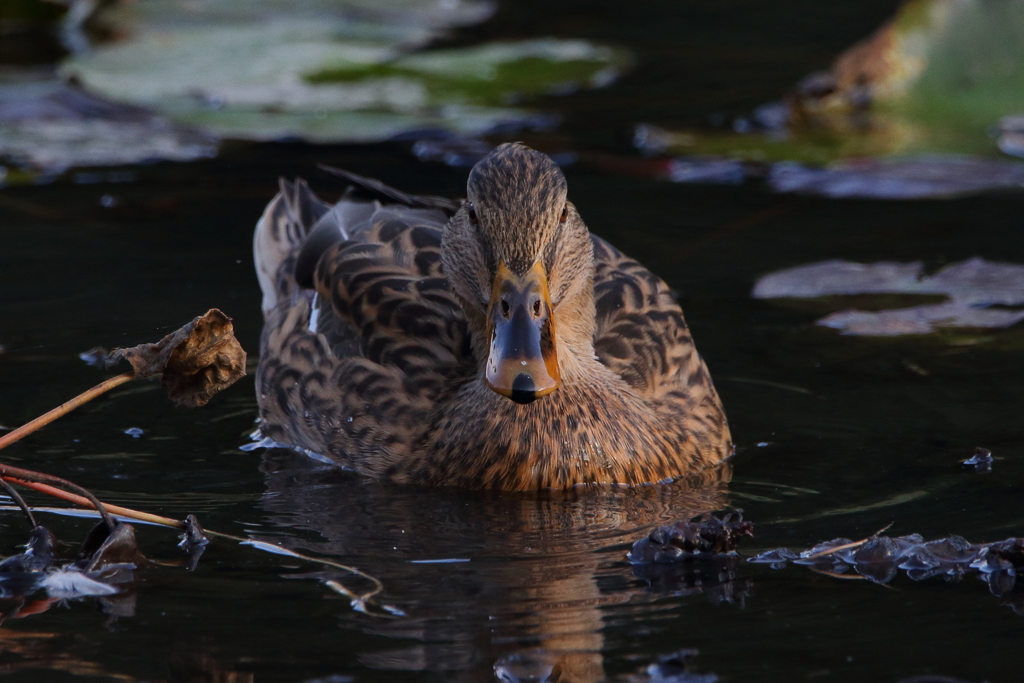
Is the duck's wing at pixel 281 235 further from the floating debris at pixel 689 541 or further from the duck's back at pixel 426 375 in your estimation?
the floating debris at pixel 689 541

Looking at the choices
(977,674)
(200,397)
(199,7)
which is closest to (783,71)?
(199,7)

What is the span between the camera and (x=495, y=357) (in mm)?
5477

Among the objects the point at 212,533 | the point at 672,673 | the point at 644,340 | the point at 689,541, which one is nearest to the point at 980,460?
the point at 644,340

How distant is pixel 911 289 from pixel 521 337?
3.14 meters

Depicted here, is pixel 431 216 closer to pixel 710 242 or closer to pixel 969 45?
pixel 710 242

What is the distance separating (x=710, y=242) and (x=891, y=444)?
113 inches

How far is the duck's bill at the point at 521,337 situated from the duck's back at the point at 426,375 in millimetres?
642

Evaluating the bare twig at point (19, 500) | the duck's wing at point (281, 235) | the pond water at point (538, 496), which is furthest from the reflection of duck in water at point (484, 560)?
the duck's wing at point (281, 235)

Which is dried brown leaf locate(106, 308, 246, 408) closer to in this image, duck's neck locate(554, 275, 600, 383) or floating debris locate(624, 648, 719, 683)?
duck's neck locate(554, 275, 600, 383)

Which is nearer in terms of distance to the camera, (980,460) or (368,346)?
(980,460)

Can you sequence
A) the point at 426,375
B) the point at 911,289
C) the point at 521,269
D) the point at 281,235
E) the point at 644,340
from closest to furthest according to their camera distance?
the point at 521,269 < the point at 426,375 < the point at 644,340 < the point at 911,289 < the point at 281,235

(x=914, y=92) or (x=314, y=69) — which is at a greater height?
(x=314, y=69)

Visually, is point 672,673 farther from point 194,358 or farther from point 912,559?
point 194,358

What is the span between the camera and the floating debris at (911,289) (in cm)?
746
